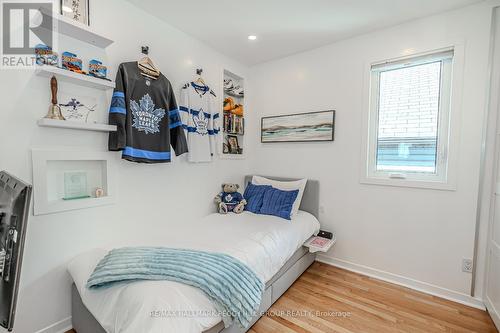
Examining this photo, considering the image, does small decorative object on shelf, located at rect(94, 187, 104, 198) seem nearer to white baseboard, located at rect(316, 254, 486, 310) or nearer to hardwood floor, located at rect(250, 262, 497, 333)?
hardwood floor, located at rect(250, 262, 497, 333)

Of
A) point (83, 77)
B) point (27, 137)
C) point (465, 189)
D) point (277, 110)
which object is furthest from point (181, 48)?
point (465, 189)

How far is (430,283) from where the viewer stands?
2113 millimetres

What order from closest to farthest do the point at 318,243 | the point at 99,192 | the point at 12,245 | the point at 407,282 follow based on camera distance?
the point at 12,245, the point at 99,192, the point at 407,282, the point at 318,243

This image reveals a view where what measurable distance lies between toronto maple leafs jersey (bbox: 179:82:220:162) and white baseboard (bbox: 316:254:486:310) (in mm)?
1859

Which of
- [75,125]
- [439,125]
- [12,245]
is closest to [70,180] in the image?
[75,125]

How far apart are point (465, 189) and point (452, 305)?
0.99m

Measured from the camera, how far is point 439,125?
6.89 feet

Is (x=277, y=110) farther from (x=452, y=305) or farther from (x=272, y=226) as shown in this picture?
(x=452, y=305)

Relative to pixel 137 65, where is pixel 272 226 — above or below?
below

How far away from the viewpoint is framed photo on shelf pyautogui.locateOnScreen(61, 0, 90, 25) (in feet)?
5.13

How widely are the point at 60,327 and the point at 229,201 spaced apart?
1.71 metres

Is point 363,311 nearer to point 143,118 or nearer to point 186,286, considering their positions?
point 186,286

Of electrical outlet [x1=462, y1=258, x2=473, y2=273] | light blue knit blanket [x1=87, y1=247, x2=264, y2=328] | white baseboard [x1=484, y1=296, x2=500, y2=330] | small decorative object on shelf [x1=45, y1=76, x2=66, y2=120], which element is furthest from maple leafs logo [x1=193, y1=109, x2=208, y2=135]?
white baseboard [x1=484, y1=296, x2=500, y2=330]

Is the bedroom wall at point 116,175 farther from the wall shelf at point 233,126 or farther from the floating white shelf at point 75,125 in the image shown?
the wall shelf at point 233,126
